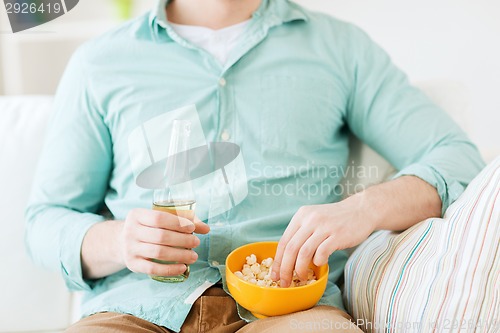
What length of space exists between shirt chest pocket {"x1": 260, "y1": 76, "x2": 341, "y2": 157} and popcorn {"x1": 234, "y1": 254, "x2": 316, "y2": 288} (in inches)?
10.1

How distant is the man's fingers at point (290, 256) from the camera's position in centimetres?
82

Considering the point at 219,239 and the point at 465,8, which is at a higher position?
the point at 465,8

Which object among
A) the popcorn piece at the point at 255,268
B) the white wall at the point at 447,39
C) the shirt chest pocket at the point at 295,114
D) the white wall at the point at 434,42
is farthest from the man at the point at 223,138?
the white wall at the point at 447,39

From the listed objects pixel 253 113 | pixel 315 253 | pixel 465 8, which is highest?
pixel 465 8

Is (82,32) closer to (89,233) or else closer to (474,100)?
(89,233)

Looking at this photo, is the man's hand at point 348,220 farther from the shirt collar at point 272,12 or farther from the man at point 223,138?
the shirt collar at point 272,12

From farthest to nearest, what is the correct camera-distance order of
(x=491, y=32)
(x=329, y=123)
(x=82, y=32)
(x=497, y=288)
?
1. (x=491, y=32)
2. (x=82, y=32)
3. (x=329, y=123)
4. (x=497, y=288)

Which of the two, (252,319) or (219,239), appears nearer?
(252,319)

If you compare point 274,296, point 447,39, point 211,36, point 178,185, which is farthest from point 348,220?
point 447,39

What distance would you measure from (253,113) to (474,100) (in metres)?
0.99

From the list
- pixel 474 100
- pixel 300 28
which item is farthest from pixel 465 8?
pixel 300 28

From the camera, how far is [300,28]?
1172mm

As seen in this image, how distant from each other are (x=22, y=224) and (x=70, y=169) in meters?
0.21

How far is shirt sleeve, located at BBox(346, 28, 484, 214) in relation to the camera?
3.56 ft
